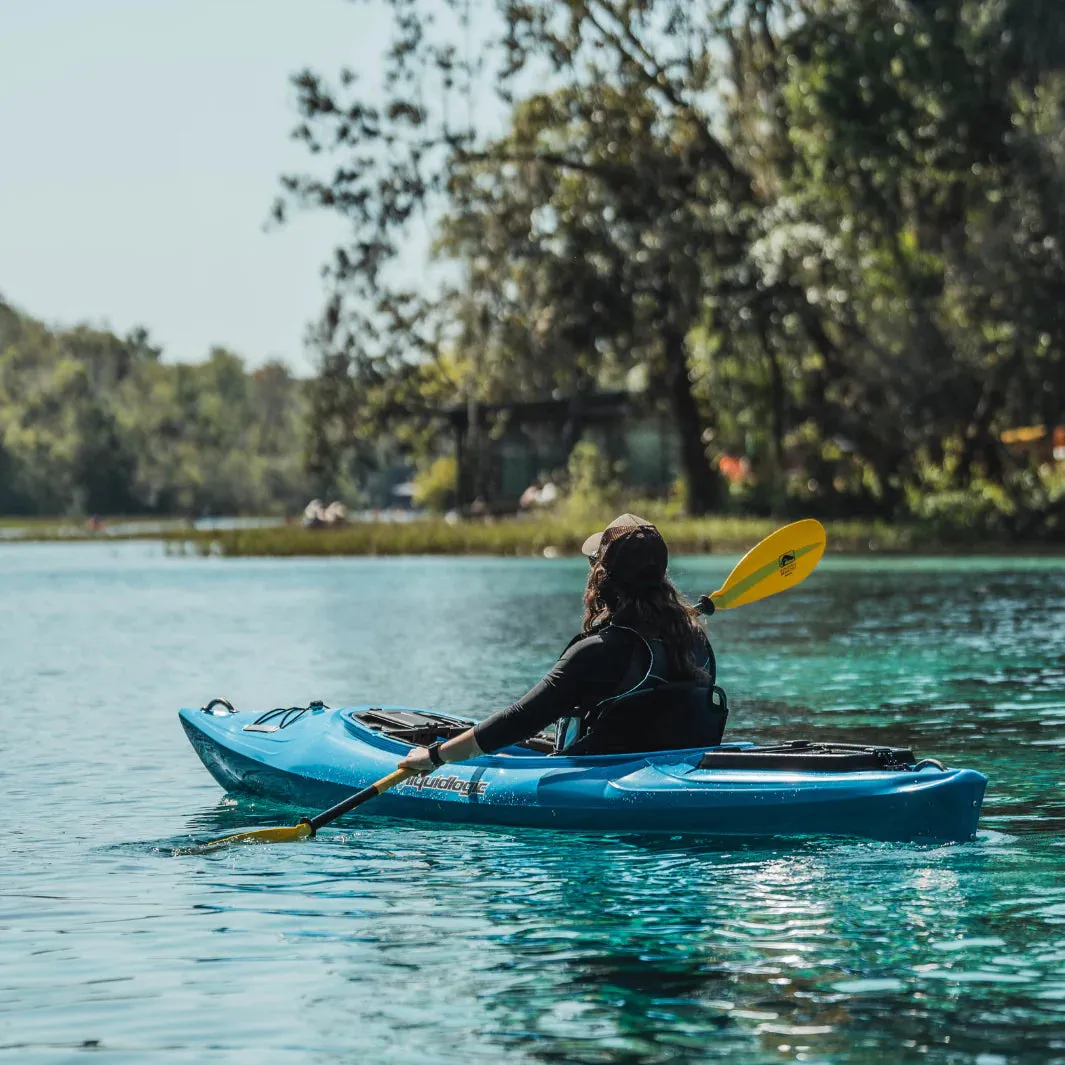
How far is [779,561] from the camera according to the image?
30.6ft

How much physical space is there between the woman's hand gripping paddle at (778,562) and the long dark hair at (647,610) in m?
1.75

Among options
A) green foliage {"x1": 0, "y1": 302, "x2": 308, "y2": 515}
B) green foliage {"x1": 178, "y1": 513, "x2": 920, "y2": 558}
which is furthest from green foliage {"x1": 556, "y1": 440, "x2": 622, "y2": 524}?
green foliage {"x1": 0, "y1": 302, "x2": 308, "y2": 515}

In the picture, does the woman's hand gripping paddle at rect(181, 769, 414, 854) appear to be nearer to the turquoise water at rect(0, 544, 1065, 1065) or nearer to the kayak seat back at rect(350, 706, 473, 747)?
the turquoise water at rect(0, 544, 1065, 1065)

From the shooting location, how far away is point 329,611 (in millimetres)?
Result: 24641

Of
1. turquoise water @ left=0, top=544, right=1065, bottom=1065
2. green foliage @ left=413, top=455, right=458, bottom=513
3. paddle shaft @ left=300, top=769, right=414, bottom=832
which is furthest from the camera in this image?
green foliage @ left=413, top=455, right=458, bottom=513

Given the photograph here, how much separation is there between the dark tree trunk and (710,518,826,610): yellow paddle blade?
3172 cm

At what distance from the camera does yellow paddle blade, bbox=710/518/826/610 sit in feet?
30.2

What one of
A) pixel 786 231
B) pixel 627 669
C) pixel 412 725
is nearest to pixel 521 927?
pixel 627 669

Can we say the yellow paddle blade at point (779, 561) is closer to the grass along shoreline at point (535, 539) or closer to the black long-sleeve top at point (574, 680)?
the black long-sleeve top at point (574, 680)

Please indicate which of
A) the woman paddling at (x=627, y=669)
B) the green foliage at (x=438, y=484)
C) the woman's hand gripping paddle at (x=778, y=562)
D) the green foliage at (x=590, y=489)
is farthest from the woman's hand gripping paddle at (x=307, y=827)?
the green foliage at (x=438, y=484)

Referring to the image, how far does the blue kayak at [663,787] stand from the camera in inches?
279

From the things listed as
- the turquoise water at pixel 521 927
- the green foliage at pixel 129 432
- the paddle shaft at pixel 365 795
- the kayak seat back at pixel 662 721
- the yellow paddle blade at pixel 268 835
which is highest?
the green foliage at pixel 129 432

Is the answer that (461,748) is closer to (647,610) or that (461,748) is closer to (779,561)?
(647,610)

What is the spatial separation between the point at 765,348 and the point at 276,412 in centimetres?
10554
